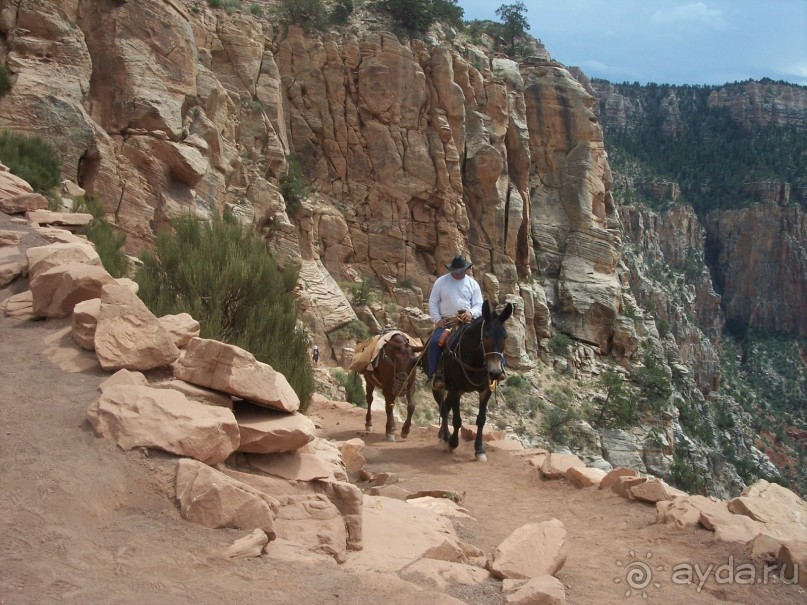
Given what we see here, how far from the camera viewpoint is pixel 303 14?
115 ft

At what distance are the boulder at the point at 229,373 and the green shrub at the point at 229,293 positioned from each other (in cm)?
436

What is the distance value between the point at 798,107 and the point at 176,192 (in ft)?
501

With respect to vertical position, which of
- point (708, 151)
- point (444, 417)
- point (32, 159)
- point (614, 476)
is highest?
point (708, 151)

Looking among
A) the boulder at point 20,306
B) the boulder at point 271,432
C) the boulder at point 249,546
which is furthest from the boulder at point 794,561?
the boulder at point 20,306

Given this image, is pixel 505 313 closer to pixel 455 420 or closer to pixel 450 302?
pixel 450 302

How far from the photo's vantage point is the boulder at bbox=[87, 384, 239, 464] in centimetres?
399

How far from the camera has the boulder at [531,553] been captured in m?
4.17

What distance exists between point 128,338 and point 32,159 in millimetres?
11658

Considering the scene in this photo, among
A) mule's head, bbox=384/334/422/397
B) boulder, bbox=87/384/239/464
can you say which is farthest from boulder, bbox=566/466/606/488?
boulder, bbox=87/384/239/464

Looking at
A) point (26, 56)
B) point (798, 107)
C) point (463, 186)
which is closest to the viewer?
point (26, 56)

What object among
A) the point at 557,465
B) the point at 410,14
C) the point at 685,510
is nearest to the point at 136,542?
the point at 685,510

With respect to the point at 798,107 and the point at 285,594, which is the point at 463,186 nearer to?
the point at 285,594

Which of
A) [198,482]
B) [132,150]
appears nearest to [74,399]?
[198,482]

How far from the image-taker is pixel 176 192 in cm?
1923
